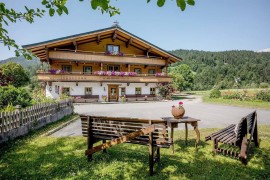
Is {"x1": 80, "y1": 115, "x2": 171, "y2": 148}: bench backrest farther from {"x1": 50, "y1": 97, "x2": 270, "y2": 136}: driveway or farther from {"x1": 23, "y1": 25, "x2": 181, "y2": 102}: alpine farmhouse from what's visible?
{"x1": 23, "y1": 25, "x2": 181, "y2": 102}: alpine farmhouse

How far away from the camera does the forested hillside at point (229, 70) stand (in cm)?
9857

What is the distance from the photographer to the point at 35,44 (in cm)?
2469

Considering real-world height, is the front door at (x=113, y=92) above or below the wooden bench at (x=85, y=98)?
above

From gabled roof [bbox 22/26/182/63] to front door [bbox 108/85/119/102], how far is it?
774 centimetres

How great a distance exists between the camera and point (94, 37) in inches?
1158

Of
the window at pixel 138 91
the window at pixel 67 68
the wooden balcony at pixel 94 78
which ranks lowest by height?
the window at pixel 138 91

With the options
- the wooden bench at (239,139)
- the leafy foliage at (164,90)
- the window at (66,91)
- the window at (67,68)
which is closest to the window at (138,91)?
the leafy foliage at (164,90)

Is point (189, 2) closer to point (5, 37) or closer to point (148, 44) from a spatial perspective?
point (5, 37)

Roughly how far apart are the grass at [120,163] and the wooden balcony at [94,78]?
19995 millimetres

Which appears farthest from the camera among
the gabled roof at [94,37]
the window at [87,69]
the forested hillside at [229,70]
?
the forested hillside at [229,70]

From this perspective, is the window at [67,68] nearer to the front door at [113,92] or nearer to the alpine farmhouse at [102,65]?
the alpine farmhouse at [102,65]

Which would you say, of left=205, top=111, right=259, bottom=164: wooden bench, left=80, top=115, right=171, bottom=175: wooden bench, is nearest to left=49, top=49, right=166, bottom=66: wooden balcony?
left=80, top=115, right=171, bottom=175: wooden bench

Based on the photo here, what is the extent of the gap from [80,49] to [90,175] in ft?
89.4

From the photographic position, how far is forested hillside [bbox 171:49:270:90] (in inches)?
3881
